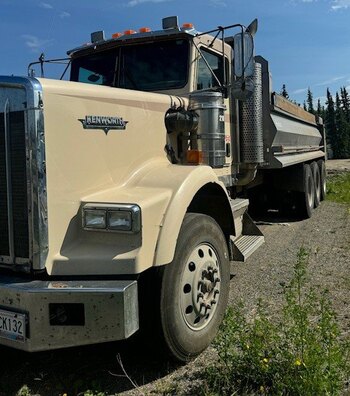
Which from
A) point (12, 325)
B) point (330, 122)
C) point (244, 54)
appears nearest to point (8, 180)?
point (12, 325)

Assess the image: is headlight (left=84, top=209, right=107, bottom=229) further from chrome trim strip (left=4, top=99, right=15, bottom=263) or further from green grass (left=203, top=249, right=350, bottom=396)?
green grass (left=203, top=249, right=350, bottom=396)

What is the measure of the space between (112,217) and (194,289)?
93cm

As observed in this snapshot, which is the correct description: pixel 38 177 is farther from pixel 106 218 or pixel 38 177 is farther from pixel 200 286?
pixel 200 286

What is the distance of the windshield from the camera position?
490cm

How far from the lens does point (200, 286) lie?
3.50m

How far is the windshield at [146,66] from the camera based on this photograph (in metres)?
4.90

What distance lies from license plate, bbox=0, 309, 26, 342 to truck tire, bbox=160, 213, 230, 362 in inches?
34.3

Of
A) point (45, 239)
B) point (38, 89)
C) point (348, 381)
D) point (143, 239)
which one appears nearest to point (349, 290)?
→ point (348, 381)

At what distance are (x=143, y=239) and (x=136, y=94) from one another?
4.61 ft

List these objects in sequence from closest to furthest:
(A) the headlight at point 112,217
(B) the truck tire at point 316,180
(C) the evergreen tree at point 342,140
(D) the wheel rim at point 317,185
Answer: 1. (A) the headlight at point 112,217
2. (B) the truck tire at point 316,180
3. (D) the wheel rim at point 317,185
4. (C) the evergreen tree at point 342,140

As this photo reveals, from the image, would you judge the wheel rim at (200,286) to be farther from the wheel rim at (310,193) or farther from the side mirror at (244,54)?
the wheel rim at (310,193)

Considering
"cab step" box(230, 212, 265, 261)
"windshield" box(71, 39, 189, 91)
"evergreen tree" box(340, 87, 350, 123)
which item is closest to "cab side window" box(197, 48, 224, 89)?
"windshield" box(71, 39, 189, 91)

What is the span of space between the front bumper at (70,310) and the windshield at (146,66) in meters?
2.75

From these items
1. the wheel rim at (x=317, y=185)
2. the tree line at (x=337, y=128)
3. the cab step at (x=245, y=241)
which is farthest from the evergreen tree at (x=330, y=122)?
the cab step at (x=245, y=241)
